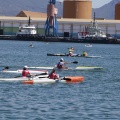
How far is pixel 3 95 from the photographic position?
42.9 metres

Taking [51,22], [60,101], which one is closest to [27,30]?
[51,22]

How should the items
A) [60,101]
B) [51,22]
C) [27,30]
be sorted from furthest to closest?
[51,22]
[27,30]
[60,101]

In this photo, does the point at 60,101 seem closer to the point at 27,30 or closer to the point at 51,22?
the point at 27,30

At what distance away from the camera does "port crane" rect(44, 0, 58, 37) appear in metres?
188

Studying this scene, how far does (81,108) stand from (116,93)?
865 cm

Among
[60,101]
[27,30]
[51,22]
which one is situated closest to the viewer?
[60,101]

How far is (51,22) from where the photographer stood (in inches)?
7485

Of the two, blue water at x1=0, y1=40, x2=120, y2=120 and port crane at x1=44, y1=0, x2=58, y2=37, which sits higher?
port crane at x1=44, y1=0, x2=58, y2=37

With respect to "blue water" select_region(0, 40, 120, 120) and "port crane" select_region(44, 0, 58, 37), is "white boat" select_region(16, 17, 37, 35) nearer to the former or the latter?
"port crane" select_region(44, 0, 58, 37)

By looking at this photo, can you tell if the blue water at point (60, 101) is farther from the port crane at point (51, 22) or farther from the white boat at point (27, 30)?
the port crane at point (51, 22)

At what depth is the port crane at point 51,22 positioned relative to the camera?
188000 mm

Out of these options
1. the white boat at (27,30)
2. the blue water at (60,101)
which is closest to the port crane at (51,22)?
the white boat at (27,30)

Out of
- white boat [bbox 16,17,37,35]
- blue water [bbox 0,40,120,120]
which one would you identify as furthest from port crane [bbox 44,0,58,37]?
blue water [bbox 0,40,120,120]

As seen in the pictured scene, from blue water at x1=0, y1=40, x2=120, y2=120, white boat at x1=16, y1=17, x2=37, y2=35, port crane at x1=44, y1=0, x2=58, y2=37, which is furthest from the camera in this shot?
port crane at x1=44, y1=0, x2=58, y2=37
